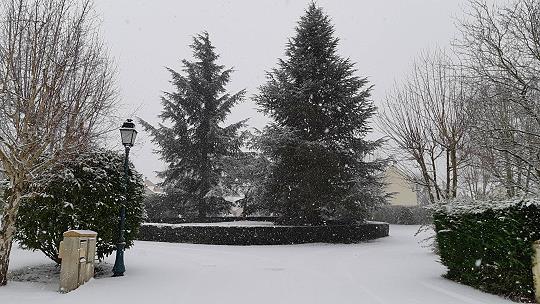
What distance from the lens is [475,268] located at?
27.1 feet

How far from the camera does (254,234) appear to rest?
63.3 ft

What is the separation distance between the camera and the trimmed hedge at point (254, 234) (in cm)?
1928

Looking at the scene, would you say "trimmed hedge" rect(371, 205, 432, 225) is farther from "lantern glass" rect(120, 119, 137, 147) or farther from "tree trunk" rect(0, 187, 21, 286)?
"tree trunk" rect(0, 187, 21, 286)

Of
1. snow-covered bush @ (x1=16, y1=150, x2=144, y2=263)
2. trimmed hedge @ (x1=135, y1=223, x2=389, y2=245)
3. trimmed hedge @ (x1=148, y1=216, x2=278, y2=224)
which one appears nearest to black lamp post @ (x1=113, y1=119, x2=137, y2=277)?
snow-covered bush @ (x1=16, y1=150, x2=144, y2=263)

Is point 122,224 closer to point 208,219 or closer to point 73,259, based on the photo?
point 73,259

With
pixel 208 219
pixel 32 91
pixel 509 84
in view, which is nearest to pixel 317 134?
pixel 208 219

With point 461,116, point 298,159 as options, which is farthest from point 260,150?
point 461,116

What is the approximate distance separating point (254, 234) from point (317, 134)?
7292 mm

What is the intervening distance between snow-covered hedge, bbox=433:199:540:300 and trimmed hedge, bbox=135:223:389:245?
34.6 ft

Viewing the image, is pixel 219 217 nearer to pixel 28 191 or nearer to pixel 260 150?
pixel 260 150

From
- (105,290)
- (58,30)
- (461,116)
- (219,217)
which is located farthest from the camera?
(219,217)

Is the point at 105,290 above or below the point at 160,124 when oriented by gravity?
below

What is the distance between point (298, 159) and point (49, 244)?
47.9 ft

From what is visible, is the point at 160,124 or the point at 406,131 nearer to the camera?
the point at 406,131
